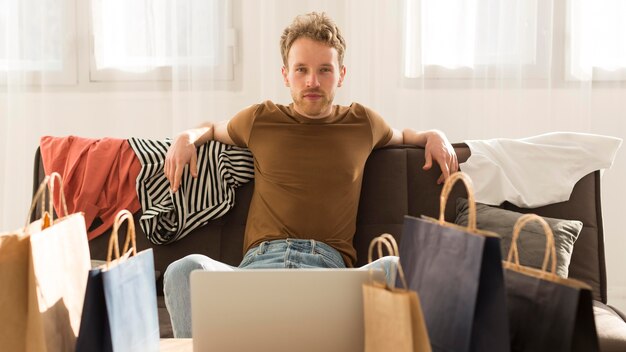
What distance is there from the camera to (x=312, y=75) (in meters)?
2.43

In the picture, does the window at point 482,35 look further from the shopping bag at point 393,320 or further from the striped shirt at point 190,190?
the shopping bag at point 393,320

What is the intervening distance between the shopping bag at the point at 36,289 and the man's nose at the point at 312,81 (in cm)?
123

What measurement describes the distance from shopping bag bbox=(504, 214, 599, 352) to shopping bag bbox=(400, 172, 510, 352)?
9 centimetres

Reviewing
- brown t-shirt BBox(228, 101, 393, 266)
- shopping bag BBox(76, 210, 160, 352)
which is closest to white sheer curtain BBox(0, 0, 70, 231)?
brown t-shirt BBox(228, 101, 393, 266)

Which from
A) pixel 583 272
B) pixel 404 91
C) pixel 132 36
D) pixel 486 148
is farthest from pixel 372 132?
pixel 132 36

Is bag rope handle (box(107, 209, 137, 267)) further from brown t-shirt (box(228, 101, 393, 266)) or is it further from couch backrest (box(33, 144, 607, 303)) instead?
couch backrest (box(33, 144, 607, 303))

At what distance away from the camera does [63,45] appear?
3533 mm

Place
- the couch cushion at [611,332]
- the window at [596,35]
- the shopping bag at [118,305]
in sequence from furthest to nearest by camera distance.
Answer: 1. the window at [596,35]
2. the couch cushion at [611,332]
3. the shopping bag at [118,305]

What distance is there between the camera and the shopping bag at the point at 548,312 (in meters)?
1.19

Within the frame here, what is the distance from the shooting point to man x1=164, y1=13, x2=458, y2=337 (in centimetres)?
237

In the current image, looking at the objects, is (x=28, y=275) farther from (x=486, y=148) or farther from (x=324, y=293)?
(x=486, y=148)

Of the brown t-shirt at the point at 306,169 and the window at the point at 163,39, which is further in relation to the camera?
the window at the point at 163,39

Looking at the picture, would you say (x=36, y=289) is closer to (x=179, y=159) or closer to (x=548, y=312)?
(x=548, y=312)

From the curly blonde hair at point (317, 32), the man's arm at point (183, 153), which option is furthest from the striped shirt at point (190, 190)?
the curly blonde hair at point (317, 32)
